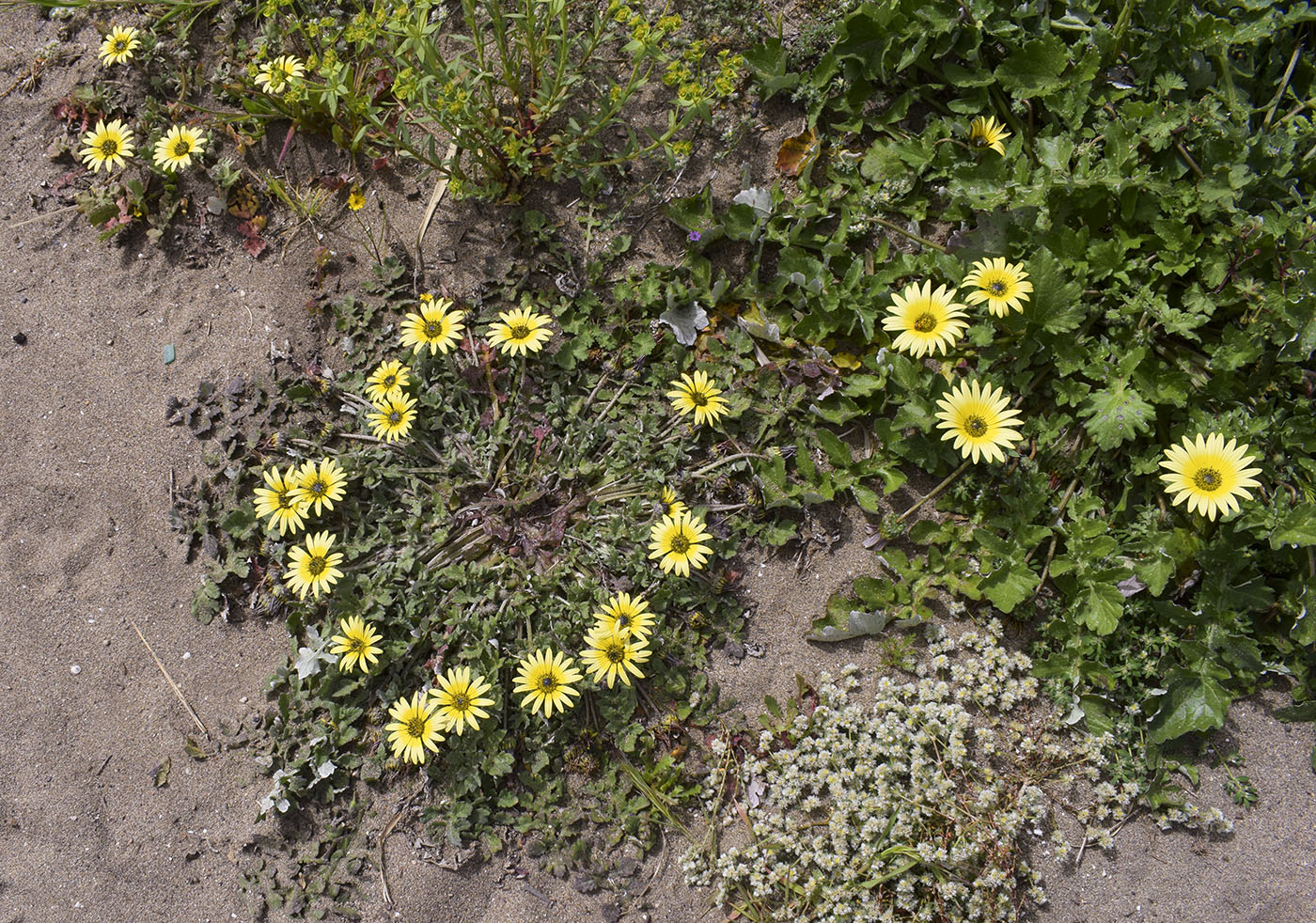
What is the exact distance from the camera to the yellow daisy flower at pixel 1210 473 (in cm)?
292

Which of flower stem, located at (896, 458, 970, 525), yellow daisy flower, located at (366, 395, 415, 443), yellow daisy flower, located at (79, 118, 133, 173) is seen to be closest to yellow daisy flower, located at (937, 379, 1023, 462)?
flower stem, located at (896, 458, 970, 525)

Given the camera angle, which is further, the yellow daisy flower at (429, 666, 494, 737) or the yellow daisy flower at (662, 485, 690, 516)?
the yellow daisy flower at (662, 485, 690, 516)

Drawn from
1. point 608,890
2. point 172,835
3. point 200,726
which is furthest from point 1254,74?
point 172,835

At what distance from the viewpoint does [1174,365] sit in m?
3.28

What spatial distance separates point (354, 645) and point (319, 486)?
2.08 feet

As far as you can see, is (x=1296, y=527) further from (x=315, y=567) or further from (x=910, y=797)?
(x=315, y=567)

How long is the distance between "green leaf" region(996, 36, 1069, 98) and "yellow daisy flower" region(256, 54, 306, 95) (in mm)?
2939

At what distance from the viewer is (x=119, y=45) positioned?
397 centimetres

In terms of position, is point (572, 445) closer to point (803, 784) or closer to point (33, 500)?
point (803, 784)

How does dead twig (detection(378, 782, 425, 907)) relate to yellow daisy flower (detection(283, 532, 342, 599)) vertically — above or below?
below

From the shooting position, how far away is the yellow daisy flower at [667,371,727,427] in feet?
10.6

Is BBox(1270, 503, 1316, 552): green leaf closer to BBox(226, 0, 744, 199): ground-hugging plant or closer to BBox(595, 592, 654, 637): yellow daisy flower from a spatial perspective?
BBox(595, 592, 654, 637): yellow daisy flower

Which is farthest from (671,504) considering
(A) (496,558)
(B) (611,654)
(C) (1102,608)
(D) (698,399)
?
(C) (1102,608)

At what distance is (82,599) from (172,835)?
1032 millimetres
